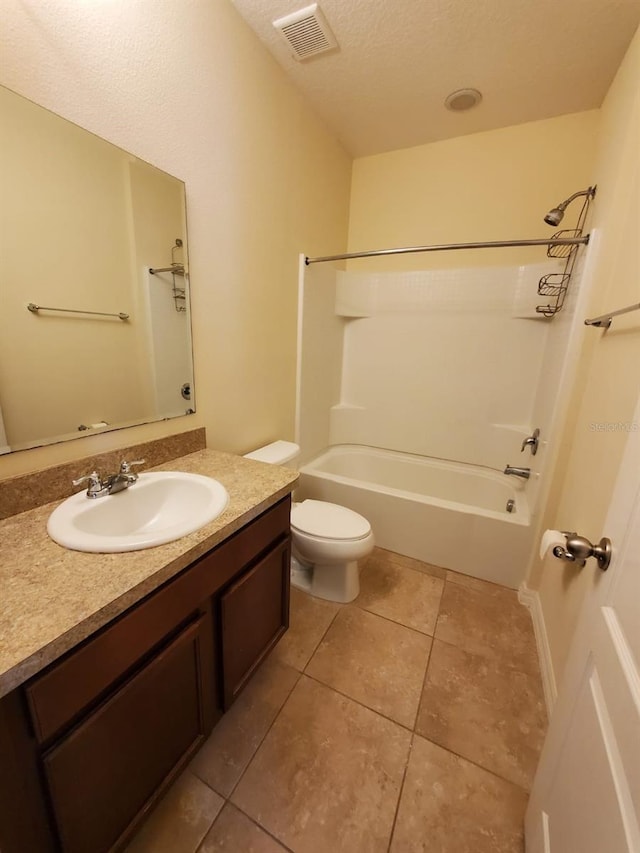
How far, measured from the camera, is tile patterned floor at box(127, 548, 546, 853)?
36.5 inches

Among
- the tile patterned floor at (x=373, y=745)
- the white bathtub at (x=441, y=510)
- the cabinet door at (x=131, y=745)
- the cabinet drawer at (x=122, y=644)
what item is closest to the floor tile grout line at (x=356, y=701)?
the tile patterned floor at (x=373, y=745)

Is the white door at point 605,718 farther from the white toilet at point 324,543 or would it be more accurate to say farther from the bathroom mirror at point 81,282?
the bathroom mirror at point 81,282

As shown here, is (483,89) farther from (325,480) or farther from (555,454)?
(325,480)

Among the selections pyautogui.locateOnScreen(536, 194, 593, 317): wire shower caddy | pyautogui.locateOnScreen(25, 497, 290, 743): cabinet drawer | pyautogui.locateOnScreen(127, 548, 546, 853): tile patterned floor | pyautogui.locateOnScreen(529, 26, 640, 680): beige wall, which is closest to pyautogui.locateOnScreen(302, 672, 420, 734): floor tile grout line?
pyautogui.locateOnScreen(127, 548, 546, 853): tile patterned floor

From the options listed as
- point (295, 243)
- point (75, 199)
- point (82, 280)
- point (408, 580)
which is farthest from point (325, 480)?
point (75, 199)

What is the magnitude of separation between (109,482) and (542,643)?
187 cm

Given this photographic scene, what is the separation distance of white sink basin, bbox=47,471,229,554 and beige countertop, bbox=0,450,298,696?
0.02m

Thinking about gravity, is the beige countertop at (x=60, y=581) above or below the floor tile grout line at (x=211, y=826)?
above

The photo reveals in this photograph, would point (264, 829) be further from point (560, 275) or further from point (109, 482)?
point (560, 275)

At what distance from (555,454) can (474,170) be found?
72.2 inches

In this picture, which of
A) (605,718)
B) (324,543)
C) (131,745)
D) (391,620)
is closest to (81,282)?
(131,745)

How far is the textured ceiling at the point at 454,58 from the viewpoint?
1.31 metres

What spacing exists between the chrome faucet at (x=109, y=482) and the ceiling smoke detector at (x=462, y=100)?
2.37 m

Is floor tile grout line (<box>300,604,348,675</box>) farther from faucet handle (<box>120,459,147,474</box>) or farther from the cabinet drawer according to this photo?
faucet handle (<box>120,459,147,474</box>)
